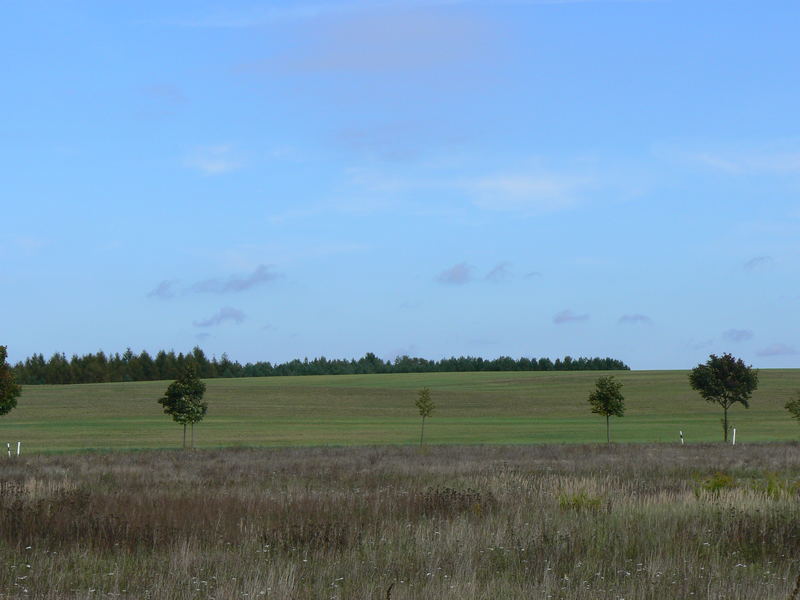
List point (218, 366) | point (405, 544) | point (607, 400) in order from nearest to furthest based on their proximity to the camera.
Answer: point (405, 544) → point (607, 400) → point (218, 366)

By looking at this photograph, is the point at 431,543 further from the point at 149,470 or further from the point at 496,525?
the point at 149,470

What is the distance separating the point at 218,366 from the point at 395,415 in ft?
340

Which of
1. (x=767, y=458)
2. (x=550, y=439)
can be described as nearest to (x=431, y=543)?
(x=767, y=458)

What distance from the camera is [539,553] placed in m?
10.4

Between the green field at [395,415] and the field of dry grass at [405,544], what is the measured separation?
128ft

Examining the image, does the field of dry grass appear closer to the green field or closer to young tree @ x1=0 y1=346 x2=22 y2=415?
young tree @ x1=0 y1=346 x2=22 y2=415

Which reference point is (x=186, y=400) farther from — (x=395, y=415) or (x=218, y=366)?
(x=218, y=366)

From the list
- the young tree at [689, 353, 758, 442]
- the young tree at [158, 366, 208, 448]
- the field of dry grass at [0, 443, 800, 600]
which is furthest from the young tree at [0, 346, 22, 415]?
the young tree at [689, 353, 758, 442]

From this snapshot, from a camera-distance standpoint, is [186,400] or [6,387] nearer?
[6,387]

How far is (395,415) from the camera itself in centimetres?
8794

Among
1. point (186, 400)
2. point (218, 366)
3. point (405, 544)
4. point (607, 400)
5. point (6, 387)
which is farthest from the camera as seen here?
point (218, 366)

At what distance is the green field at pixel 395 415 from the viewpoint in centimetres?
6059

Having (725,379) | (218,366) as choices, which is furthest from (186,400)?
(218,366)

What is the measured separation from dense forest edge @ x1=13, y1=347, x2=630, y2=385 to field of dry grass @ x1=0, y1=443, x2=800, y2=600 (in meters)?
152
